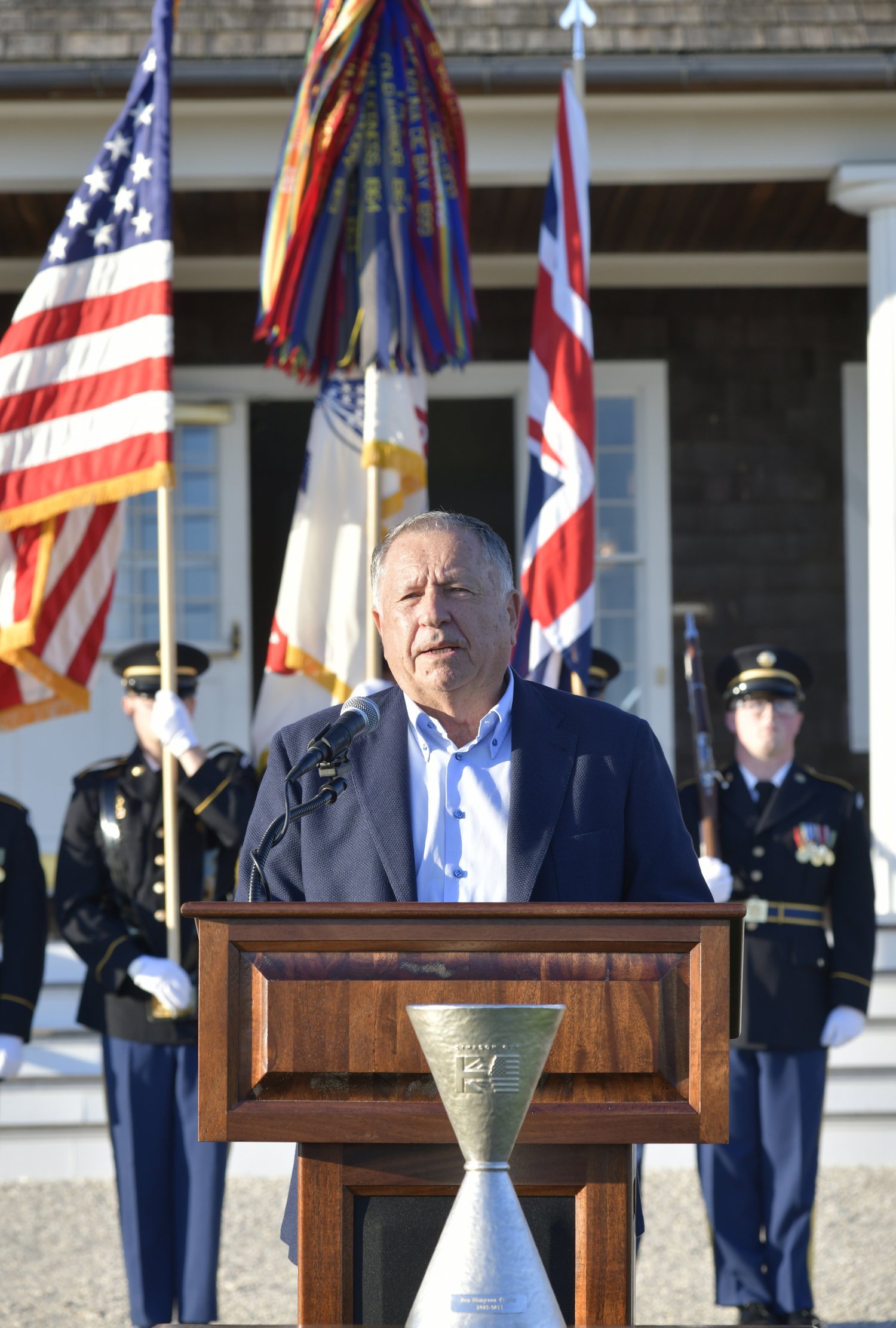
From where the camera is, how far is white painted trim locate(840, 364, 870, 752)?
7500 mm

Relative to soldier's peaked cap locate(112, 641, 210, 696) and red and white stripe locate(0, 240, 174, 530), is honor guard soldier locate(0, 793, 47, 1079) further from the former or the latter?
red and white stripe locate(0, 240, 174, 530)

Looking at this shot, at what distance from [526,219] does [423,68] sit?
2.47 metres

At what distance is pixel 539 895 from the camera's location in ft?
6.51

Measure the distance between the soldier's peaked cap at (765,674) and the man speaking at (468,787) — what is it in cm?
235

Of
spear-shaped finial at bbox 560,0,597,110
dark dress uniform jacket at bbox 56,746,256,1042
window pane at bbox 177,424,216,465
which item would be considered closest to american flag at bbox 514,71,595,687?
spear-shaped finial at bbox 560,0,597,110

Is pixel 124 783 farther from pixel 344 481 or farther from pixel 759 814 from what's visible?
pixel 759 814

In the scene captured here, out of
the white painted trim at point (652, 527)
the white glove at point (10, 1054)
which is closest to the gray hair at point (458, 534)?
the white glove at point (10, 1054)

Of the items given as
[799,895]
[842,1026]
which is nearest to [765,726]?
[799,895]

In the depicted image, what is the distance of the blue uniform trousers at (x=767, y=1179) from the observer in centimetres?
398

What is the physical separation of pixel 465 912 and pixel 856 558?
21.2ft

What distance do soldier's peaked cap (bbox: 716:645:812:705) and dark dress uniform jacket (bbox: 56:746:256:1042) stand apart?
161cm

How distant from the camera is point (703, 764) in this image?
15.2ft

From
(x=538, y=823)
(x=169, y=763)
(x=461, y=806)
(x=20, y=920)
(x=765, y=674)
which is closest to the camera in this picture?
(x=538, y=823)

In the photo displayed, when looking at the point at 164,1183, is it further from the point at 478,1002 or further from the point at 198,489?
the point at 198,489
